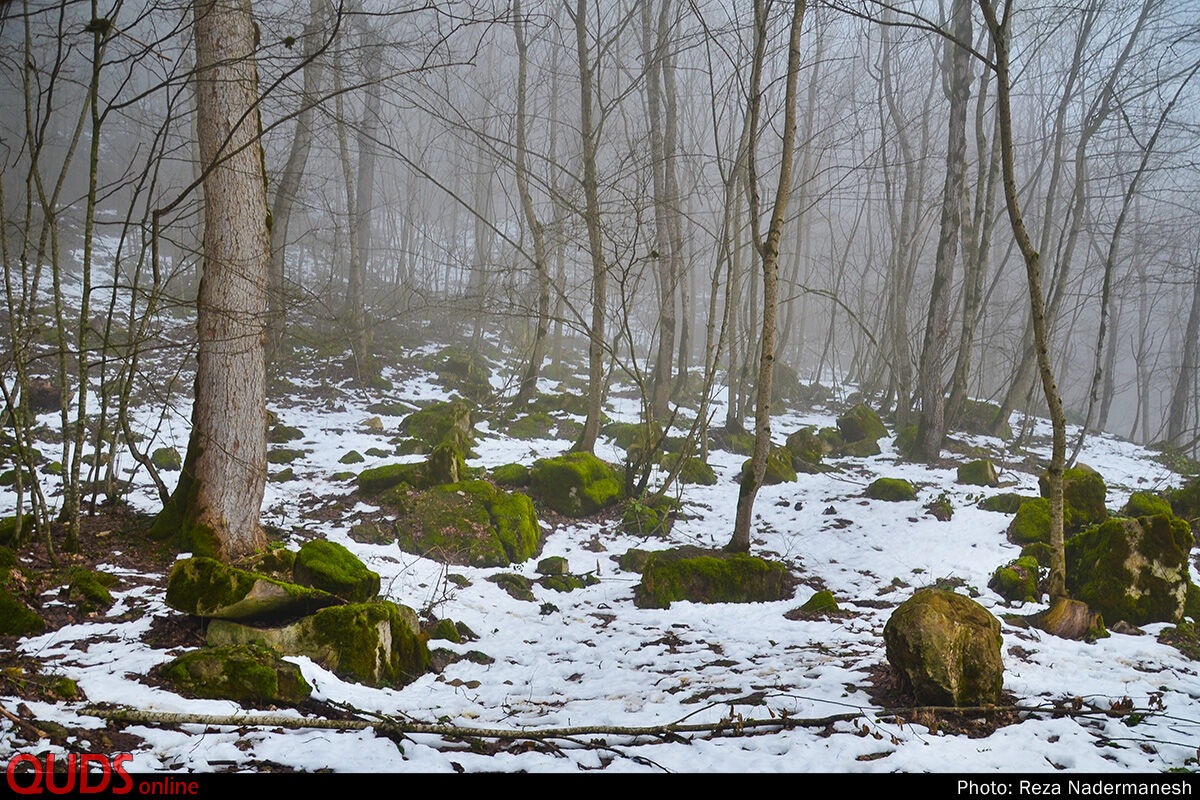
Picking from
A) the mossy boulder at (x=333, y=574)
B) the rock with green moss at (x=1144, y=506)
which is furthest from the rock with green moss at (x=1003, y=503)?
the mossy boulder at (x=333, y=574)

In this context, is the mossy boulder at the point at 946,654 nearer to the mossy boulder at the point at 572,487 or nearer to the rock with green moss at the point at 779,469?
the mossy boulder at the point at 572,487

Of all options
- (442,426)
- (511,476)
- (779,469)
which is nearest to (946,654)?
(511,476)

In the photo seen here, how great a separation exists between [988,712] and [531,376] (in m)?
11.1

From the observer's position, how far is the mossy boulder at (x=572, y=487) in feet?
27.8

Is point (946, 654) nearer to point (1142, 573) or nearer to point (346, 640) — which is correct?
point (1142, 573)

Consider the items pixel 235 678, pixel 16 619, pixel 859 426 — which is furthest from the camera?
pixel 859 426

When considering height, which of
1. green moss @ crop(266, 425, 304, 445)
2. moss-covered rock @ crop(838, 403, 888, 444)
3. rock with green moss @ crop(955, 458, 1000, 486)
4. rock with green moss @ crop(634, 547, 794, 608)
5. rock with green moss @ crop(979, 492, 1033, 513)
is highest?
moss-covered rock @ crop(838, 403, 888, 444)

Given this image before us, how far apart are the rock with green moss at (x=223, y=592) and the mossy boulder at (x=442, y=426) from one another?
5.56 m

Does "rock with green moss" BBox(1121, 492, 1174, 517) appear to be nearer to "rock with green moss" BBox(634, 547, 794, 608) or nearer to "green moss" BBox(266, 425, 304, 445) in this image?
"rock with green moss" BBox(634, 547, 794, 608)

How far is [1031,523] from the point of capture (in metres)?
7.20

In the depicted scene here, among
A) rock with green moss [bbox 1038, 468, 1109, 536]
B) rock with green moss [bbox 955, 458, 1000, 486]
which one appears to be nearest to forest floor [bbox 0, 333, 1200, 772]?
rock with green moss [bbox 1038, 468, 1109, 536]

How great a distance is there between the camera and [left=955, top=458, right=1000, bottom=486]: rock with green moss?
30.5 ft

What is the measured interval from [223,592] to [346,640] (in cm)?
77

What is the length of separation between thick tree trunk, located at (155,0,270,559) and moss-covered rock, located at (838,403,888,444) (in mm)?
10588
